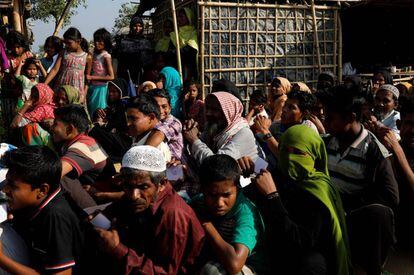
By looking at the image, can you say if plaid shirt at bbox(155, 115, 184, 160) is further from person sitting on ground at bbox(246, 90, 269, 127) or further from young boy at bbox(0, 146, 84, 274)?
person sitting on ground at bbox(246, 90, 269, 127)

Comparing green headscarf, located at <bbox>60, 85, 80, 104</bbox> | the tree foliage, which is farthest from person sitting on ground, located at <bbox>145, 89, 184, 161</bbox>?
the tree foliage

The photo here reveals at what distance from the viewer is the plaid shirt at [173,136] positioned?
3.79 metres

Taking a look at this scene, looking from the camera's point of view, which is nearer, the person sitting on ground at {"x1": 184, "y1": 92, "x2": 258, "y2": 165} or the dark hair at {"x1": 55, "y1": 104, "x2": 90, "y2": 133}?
the dark hair at {"x1": 55, "y1": 104, "x2": 90, "y2": 133}

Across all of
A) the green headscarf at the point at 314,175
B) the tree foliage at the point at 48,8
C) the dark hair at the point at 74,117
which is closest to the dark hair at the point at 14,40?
the dark hair at the point at 74,117

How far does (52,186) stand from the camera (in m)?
2.36

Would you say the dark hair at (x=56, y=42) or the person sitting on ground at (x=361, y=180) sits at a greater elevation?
the dark hair at (x=56, y=42)

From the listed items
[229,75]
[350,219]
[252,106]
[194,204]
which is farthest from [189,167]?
[229,75]

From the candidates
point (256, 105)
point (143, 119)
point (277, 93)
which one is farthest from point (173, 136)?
point (256, 105)

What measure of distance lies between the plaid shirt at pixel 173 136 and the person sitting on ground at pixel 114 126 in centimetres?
73

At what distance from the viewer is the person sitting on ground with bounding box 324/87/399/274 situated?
297 cm

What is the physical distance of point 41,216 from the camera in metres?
2.23

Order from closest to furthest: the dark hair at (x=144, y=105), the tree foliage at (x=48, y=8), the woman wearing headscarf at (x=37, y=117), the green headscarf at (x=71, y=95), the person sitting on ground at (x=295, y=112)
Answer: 1. the dark hair at (x=144, y=105)
2. the person sitting on ground at (x=295, y=112)
3. the woman wearing headscarf at (x=37, y=117)
4. the green headscarf at (x=71, y=95)
5. the tree foliage at (x=48, y=8)

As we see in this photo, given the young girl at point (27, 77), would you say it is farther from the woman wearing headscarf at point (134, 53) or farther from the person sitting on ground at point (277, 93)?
the person sitting on ground at point (277, 93)

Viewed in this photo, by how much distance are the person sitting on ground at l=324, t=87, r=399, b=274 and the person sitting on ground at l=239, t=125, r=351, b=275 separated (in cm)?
27
